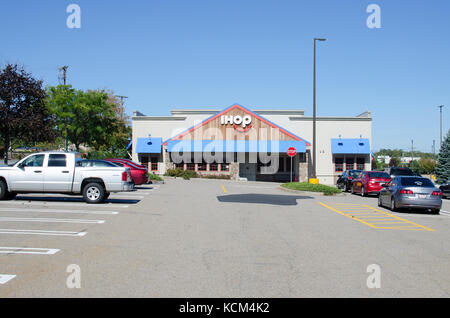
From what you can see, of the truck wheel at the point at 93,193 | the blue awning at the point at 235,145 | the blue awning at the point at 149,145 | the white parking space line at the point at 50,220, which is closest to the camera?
the white parking space line at the point at 50,220

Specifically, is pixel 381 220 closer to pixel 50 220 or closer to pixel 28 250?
pixel 50 220

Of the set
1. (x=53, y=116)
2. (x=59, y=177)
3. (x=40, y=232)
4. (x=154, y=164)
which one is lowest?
(x=40, y=232)

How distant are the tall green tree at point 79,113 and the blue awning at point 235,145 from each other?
707 cm

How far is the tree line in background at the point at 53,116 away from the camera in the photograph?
76.3 ft

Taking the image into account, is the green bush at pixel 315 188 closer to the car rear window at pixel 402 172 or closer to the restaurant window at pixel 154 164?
the car rear window at pixel 402 172

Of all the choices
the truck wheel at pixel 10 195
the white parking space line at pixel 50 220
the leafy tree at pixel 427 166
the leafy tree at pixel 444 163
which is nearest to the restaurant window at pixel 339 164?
the leafy tree at pixel 444 163

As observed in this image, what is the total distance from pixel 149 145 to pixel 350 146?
68.5ft

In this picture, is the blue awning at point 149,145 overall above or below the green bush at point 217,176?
above

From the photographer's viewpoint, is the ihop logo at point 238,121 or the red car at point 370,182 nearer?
the red car at point 370,182

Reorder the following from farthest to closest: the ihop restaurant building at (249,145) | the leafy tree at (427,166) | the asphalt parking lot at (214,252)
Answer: the leafy tree at (427,166), the ihop restaurant building at (249,145), the asphalt parking lot at (214,252)

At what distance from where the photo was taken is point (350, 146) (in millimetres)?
43094

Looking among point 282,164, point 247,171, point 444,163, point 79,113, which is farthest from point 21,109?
point 444,163
